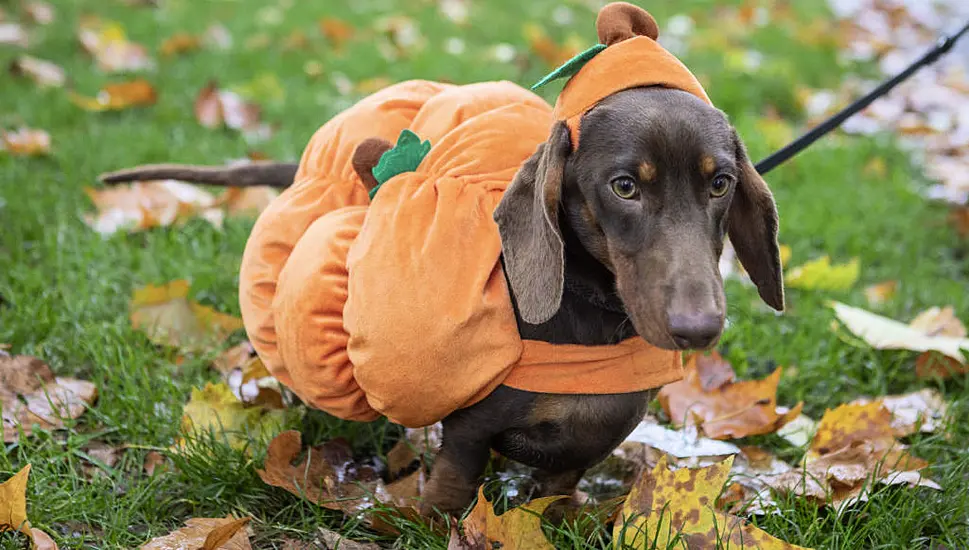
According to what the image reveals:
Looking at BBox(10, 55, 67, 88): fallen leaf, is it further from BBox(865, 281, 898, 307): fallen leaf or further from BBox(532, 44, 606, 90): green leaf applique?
BBox(865, 281, 898, 307): fallen leaf

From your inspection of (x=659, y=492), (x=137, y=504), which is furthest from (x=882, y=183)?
(x=137, y=504)

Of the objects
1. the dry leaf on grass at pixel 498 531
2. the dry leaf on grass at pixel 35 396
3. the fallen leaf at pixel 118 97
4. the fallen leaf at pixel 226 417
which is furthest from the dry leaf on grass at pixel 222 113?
the dry leaf on grass at pixel 498 531

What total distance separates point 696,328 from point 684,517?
0.53m

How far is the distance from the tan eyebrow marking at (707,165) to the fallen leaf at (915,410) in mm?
1075

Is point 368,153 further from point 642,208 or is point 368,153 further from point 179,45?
point 179,45

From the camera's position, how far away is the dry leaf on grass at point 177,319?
2.70 metres

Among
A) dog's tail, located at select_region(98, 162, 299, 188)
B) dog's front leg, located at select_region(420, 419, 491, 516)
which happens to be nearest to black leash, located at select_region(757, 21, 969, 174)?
dog's front leg, located at select_region(420, 419, 491, 516)

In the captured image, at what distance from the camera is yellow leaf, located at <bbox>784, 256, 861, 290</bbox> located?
3258 mm

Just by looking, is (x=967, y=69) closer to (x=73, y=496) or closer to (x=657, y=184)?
(x=657, y=184)

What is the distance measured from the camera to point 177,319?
108 inches

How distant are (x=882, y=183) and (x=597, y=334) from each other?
2846 mm

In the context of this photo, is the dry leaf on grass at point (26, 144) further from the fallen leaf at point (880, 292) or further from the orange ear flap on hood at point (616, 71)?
the fallen leaf at point (880, 292)

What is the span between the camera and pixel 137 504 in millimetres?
2074

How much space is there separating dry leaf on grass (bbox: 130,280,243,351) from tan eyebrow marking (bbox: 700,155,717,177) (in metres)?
1.61
